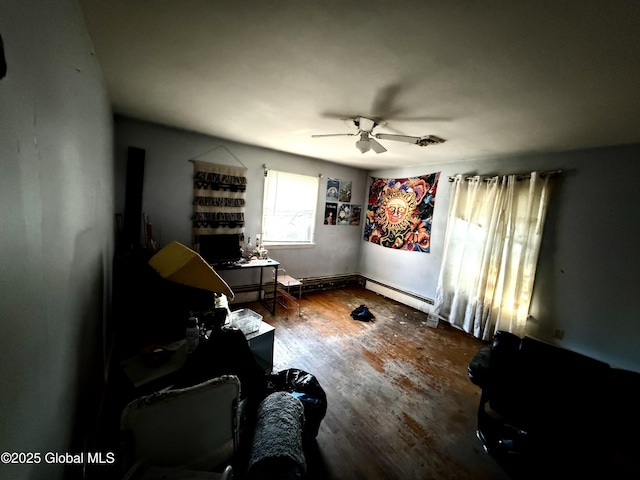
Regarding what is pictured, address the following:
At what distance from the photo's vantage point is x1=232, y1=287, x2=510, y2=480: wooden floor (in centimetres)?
164

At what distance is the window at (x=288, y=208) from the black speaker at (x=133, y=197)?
1.62 meters

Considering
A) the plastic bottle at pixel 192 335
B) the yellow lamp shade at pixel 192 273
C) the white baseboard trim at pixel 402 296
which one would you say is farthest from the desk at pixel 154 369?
the white baseboard trim at pixel 402 296

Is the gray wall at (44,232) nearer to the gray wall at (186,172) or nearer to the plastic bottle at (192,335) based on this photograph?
the plastic bottle at (192,335)

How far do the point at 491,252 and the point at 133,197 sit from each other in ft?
14.7

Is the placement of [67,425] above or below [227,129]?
below

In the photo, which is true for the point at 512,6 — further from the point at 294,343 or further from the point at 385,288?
the point at 385,288

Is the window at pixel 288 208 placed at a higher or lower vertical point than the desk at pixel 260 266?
higher

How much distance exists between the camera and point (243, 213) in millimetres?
3770

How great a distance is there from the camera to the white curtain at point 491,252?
9.55 ft

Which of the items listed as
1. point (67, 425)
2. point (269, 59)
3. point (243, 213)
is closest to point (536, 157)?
point (269, 59)

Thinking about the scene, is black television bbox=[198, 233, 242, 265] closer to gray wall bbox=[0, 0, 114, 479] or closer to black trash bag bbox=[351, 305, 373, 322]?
black trash bag bbox=[351, 305, 373, 322]

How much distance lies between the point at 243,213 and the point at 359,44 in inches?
115

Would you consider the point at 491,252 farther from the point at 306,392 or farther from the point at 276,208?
the point at 276,208

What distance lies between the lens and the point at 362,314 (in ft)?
12.4
